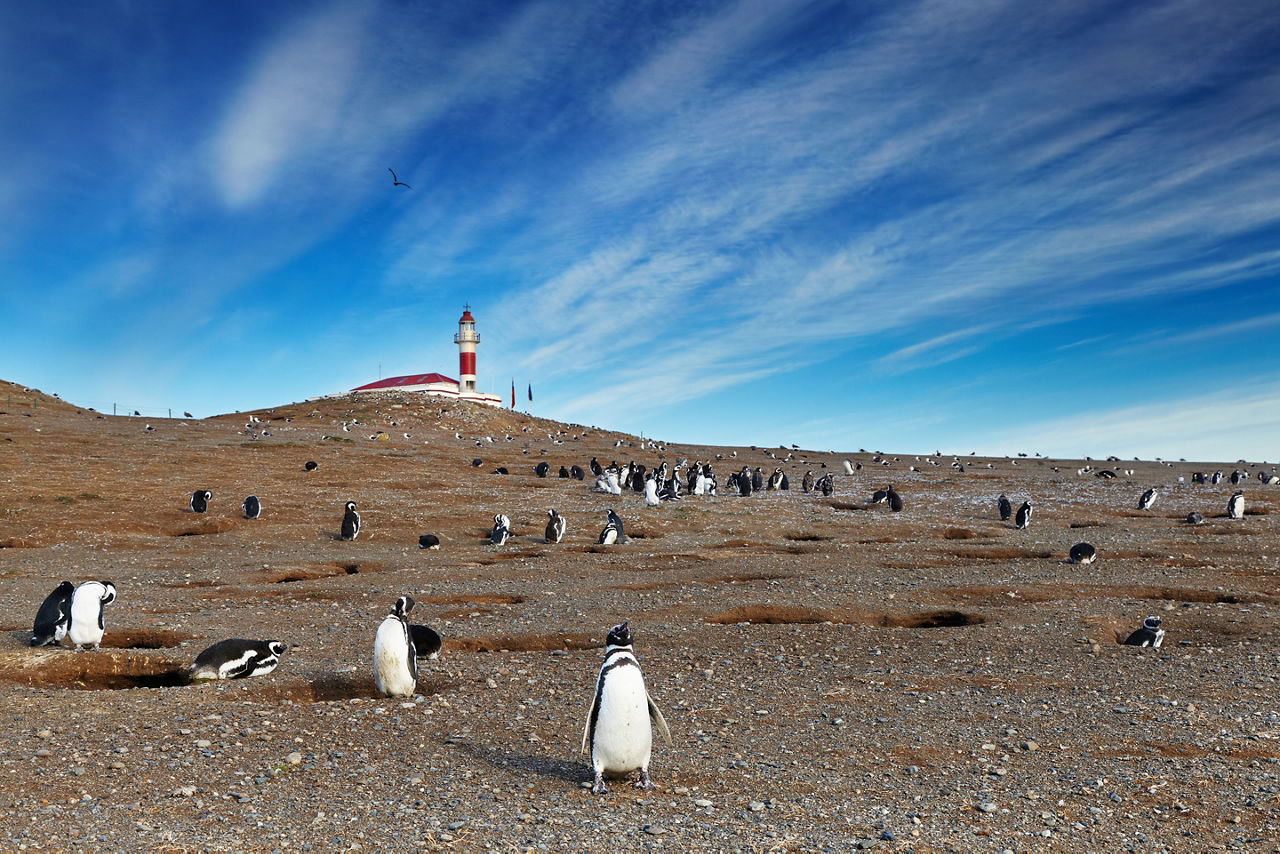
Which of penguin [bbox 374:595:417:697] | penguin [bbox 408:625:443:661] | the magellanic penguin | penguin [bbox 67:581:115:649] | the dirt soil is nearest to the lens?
the dirt soil

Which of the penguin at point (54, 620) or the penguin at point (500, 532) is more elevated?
the penguin at point (500, 532)

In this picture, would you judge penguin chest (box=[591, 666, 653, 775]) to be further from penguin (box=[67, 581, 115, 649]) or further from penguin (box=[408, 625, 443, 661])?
penguin (box=[67, 581, 115, 649])

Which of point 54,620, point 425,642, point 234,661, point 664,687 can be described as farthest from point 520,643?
point 54,620

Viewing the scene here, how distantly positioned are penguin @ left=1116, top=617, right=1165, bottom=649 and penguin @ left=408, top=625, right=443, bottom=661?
867cm

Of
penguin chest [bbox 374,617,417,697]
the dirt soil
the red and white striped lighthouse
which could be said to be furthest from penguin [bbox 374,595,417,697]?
the red and white striped lighthouse

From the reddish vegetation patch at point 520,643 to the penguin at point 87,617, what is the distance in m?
4.07

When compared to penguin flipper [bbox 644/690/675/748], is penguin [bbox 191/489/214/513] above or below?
above

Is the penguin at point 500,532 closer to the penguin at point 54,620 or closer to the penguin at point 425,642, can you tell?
the penguin at point 425,642

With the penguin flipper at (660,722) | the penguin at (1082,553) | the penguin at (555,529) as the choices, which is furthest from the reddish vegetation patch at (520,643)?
the penguin at (1082,553)

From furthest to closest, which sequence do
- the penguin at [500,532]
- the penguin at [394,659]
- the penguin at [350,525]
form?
the penguin at [350,525] → the penguin at [500,532] → the penguin at [394,659]

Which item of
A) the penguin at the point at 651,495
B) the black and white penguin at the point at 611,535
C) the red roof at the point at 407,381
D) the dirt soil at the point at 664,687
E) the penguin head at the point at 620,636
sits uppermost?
the red roof at the point at 407,381

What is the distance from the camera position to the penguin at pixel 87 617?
10500 millimetres

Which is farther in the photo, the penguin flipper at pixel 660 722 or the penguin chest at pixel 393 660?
the penguin chest at pixel 393 660

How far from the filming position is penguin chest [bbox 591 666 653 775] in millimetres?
6480
